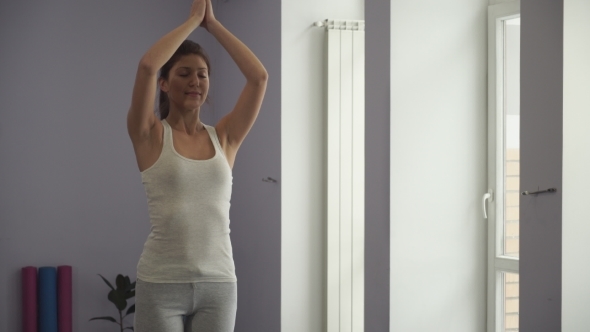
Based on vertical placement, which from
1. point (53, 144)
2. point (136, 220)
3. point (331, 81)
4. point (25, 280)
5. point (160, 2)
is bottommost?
point (25, 280)

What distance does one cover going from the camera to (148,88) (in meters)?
1.61

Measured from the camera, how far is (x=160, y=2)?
464cm

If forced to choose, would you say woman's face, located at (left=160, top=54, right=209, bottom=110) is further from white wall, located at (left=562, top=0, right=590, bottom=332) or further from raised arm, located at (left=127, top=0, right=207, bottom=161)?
white wall, located at (left=562, top=0, right=590, bottom=332)

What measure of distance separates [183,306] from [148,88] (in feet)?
1.56

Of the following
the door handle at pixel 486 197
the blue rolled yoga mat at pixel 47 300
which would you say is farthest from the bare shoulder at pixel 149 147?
the blue rolled yoga mat at pixel 47 300

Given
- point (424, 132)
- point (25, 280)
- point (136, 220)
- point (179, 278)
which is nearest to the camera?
point (179, 278)

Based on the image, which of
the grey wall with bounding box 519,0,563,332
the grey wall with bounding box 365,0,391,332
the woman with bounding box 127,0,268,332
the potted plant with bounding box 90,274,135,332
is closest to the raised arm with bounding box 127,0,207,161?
the woman with bounding box 127,0,268,332

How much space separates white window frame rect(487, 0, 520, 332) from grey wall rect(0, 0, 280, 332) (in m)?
1.26

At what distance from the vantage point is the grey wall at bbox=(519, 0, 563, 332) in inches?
95.7

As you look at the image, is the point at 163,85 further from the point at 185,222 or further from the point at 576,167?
the point at 576,167

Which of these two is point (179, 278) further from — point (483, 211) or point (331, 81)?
point (331, 81)

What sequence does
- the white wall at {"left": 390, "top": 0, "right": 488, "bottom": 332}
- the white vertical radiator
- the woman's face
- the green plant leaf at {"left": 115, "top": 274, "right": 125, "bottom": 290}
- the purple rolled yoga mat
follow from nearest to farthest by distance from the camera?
1. the woman's face
2. the white wall at {"left": 390, "top": 0, "right": 488, "bottom": 332}
3. the white vertical radiator
4. the purple rolled yoga mat
5. the green plant leaf at {"left": 115, "top": 274, "right": 125, "bottom": 290}

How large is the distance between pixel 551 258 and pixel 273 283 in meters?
1.75

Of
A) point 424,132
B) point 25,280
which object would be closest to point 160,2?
point 25,280
